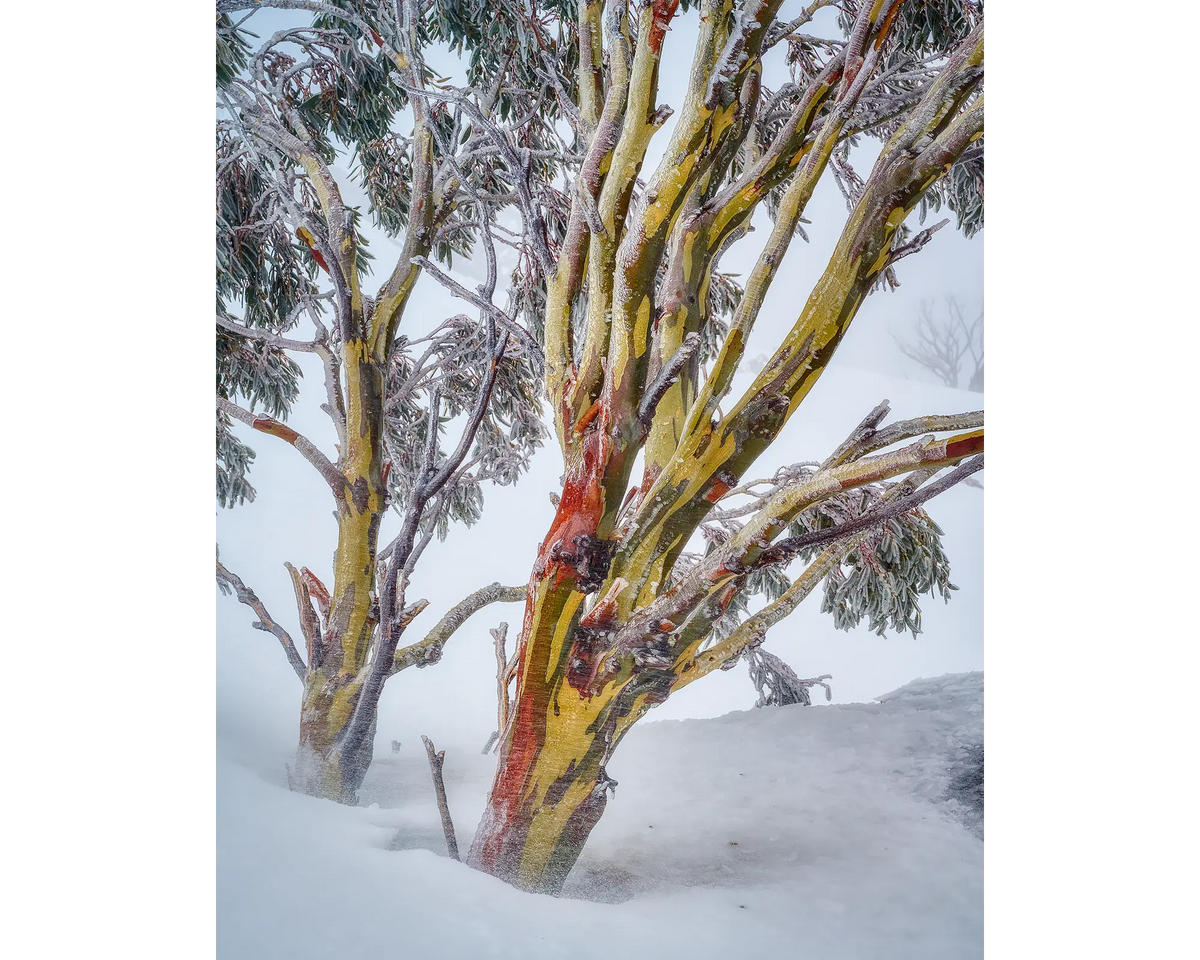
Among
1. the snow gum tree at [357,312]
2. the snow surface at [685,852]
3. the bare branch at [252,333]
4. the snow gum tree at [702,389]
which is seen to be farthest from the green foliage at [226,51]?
the snow surface at [685,852]

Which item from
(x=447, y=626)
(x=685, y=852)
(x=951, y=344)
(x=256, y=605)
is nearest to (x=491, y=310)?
(x=447, y=626)

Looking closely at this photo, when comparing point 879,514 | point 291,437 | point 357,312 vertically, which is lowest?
point 879,514

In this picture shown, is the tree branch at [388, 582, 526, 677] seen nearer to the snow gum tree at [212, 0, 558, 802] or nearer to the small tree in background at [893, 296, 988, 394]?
the snow gum tree at [212, 0, 558, 802]

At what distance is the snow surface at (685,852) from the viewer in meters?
0.87

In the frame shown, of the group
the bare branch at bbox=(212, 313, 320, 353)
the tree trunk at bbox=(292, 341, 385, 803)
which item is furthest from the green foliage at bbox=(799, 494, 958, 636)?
the bare branch at bbox=(212, 313, 320, 353)

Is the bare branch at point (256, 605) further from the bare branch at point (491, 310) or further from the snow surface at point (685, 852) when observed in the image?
the bare branch at point (491, 310)

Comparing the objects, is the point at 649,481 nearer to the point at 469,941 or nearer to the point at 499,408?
the point at 499,408

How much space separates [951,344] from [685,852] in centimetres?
87

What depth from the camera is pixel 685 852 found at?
91cm

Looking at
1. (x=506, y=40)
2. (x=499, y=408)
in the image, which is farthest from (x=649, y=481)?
(x=506, y=40)

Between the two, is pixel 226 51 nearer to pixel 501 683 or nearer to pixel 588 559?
pixel 588 559

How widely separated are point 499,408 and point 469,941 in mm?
811
